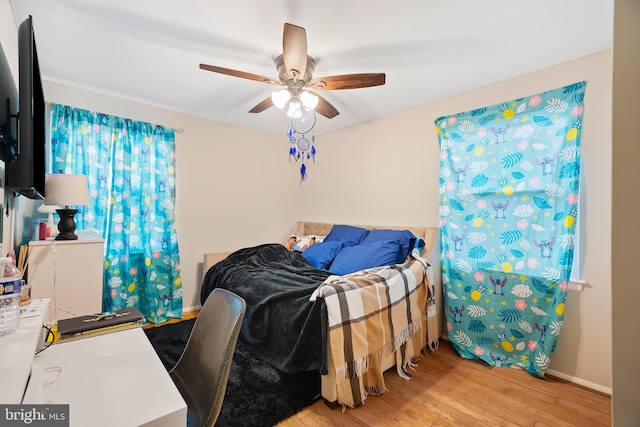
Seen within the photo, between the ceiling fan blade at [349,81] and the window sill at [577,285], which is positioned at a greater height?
the ceiling fan blade at [349,81]

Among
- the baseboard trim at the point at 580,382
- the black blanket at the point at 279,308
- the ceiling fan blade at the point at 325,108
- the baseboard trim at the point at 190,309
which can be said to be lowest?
the baseboard trim at the point at 580,382

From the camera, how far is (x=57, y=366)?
3.13 ft

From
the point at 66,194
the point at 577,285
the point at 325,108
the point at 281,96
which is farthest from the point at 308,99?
the point at 577,285

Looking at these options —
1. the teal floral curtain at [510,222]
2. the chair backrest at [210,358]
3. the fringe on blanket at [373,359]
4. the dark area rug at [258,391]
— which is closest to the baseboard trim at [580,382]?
the teal floral curtain at [510,222]

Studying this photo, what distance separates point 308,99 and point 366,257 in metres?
1.47

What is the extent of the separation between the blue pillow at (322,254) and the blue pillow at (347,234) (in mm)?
137

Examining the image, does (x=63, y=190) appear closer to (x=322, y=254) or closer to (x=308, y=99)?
(x=308, y=99)

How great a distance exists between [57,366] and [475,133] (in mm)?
3024

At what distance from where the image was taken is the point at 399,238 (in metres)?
2.73

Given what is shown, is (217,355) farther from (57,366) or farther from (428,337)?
(428,337)

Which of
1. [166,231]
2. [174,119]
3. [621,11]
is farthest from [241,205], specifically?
[621,11]

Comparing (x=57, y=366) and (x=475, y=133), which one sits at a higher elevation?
(x=475, y=133)

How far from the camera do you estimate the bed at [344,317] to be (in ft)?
5.76

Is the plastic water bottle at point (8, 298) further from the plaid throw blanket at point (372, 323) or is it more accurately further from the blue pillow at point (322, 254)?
the blue pillow at point (322, 254)
